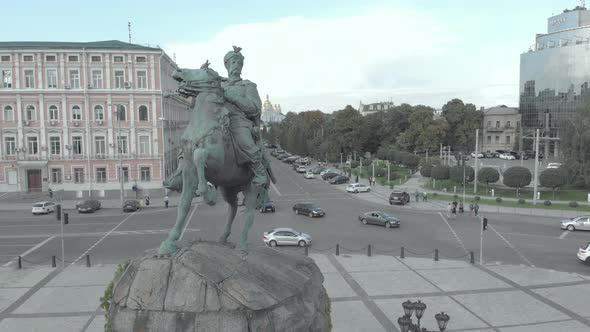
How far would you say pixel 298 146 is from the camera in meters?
109

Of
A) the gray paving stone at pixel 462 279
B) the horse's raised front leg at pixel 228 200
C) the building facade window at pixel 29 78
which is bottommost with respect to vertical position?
the gray paving stone at pixel 462 279

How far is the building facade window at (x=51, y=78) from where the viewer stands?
48.2 meters

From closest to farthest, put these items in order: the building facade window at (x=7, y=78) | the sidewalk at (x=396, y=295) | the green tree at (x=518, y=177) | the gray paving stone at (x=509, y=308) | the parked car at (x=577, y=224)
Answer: the sidewalk at (x=396, y=295), the gray paving stone at (x=509, y=308), the parked car at (x=577, y=224), the green tree at (x=518, y=177), the building facade window at (x=7, y=78)

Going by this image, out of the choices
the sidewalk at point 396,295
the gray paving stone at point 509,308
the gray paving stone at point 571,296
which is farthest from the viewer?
the gray paving stone at point 571,296

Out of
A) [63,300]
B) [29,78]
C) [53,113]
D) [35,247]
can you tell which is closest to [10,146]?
[53,113]

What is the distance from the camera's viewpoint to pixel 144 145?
50.2m

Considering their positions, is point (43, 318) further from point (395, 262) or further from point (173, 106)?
point (173, 106)

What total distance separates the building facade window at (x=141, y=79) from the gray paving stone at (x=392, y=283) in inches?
1439

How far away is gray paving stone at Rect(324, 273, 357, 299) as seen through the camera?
58.6 ft

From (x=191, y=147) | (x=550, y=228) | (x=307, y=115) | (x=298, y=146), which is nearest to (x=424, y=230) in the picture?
(x=550, y=228)

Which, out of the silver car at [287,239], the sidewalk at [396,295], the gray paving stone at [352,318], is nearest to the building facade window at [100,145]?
the sidewalk at [396,295]

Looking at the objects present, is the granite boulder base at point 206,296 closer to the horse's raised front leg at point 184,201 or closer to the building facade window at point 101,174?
the horse's raised front leg at point 184,201

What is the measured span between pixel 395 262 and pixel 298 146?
284 ft

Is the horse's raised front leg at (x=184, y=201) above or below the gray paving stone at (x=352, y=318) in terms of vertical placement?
above
